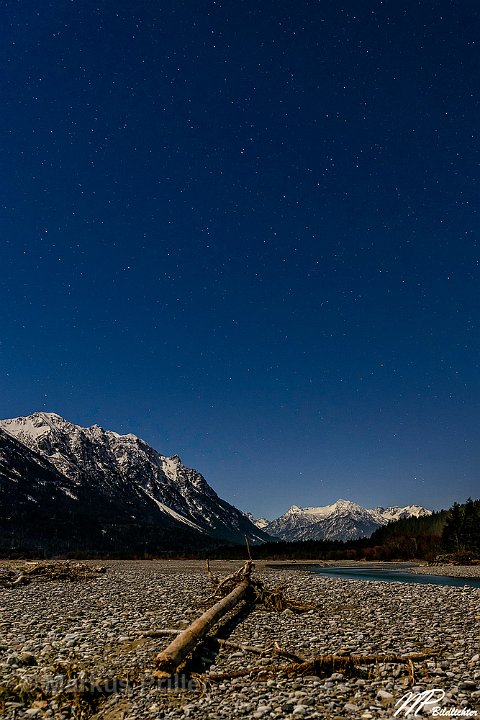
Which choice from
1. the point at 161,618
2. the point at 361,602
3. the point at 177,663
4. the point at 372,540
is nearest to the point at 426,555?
the point at 372,540

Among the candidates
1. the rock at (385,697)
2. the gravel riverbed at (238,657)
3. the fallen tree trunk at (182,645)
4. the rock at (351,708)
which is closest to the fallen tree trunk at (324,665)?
the gravel riverbed at (238,657)

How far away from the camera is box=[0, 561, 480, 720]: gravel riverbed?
10.8 metres

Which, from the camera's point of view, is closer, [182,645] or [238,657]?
[182,645]

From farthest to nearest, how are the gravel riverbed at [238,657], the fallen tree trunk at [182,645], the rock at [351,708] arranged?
1. the fallen tree trunk at [182,645]
2. the gravel riverbed at [238,657]
3. the rock at [351,708]

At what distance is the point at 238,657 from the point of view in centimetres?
1438

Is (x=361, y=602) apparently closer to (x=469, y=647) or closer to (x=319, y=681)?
(x=469, y=647)

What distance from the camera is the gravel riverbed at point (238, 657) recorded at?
1075 centimetres

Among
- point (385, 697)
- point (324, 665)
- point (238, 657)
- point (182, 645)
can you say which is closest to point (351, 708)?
point (385, 697)

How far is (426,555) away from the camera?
95625 mm

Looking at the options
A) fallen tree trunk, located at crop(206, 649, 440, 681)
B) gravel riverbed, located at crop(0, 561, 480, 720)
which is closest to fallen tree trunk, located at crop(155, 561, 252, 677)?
gravel riverbed, located at crop(0, 561, 480, 720)

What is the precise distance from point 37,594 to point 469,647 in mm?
25754

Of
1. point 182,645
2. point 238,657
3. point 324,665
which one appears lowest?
point 238,657

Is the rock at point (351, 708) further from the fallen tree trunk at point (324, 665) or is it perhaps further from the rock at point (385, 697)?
the fallen tree trunk at point (324, 665)

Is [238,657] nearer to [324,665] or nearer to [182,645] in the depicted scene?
[182,645]
